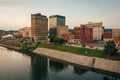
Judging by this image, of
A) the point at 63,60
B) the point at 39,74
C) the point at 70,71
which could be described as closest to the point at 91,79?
the point at 70,71

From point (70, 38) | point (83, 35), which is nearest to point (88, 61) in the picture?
point (83, 35)

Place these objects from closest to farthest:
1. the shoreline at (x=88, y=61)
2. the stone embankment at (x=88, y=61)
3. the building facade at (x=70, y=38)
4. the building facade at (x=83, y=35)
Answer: the shoreline at (x=88, y=61), the stone embankment at (x=88, y=61), the building facade at (x=83, y=35), the building facade at (x=70, y=38)

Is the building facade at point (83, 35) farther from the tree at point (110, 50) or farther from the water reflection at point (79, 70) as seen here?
the water reflection at point (79, 70)

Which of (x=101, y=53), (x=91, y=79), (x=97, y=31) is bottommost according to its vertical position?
(x=91, y=79)

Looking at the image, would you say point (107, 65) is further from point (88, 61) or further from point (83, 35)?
point (83, 35)

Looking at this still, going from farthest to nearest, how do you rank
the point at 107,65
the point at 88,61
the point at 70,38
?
the point at 70,38 < the point at 88,61 < the point at 107,65

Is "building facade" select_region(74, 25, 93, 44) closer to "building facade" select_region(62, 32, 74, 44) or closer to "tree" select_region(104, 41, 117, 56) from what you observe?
"building facade" select_region(62, 32, 74, 44)

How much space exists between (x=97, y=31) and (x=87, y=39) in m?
44.3

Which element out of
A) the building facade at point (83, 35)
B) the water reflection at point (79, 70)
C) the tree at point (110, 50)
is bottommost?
the water reflection at point (79, 70)

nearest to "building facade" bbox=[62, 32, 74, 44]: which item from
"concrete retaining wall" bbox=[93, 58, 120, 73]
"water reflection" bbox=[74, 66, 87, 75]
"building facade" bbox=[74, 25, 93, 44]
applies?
"building facade" bbox=[74, 25, 93, 44]

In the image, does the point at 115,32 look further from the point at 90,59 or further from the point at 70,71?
the point at 70,71

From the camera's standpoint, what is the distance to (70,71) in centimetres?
7625

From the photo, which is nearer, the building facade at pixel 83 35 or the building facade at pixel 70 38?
the building facade at pixel 83 35

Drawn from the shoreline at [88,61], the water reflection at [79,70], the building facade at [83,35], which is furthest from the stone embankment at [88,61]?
the building facade at [83,35]
